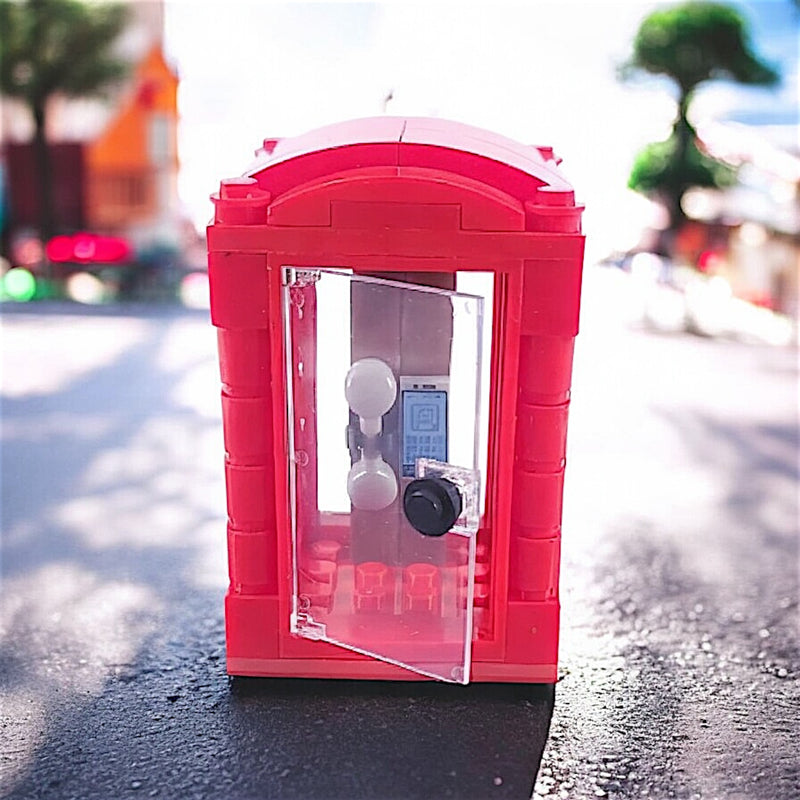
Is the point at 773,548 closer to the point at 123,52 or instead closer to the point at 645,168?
the point at 645,168

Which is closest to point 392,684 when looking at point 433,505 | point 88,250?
point 433,505

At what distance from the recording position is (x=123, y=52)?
279 centimetres

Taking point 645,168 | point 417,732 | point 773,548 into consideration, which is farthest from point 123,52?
point 417,732

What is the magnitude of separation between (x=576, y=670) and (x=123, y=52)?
96.9 inches

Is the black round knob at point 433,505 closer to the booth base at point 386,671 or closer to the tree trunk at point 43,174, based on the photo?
the booth base at point 386,671

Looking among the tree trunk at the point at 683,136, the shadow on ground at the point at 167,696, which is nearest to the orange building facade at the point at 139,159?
the tree trunk at the point at 683,136

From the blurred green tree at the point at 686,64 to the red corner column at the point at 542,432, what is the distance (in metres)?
2.18

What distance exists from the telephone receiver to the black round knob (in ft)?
0.10

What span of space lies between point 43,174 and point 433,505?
2.35 metres

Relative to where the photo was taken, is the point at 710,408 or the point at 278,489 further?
the point at 710,408

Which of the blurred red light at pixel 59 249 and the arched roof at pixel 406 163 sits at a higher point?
the arched roof at pixel 406 163

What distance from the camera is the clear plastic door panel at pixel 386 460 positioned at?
28.5 inches

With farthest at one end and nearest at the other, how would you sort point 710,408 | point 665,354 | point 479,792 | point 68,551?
point 665,354
point 710,408
point 68,551
point 479,792

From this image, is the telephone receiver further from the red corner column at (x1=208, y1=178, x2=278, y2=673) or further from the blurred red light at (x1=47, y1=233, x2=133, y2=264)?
the blurred red light at (x1=47, y1=233, x2=133, y2=264)
